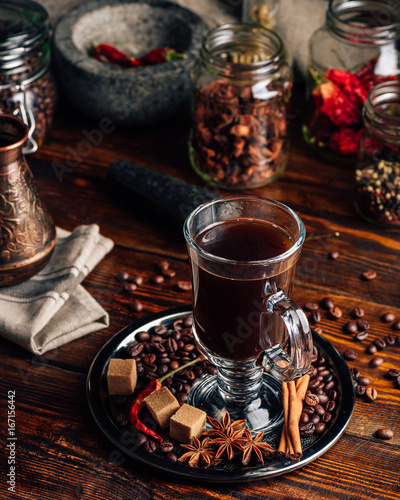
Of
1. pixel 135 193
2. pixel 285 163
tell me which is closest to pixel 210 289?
pixel 135 193

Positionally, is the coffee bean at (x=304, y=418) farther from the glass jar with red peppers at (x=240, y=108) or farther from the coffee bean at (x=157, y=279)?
the glass jar with red peppers at (x=240, y=108)

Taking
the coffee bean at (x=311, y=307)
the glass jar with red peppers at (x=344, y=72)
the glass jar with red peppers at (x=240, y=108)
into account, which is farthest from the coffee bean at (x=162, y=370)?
the glass jar with red peppers at (x=344, y=72)

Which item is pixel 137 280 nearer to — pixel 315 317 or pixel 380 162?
pixel 315 317

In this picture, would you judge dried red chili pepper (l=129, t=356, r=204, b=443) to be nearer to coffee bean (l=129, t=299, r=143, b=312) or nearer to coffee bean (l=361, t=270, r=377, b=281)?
coffee bean (l=129, t=299, r=143, b=312)

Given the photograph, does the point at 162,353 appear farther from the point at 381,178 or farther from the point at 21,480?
the point at 381,178

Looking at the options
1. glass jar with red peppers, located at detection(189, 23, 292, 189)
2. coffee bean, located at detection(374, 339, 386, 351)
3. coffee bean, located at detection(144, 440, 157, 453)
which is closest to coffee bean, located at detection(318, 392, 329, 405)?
coffee bean, located at detection(374, 339, 386, 351)

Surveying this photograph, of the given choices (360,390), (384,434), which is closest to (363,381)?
(360,390)
